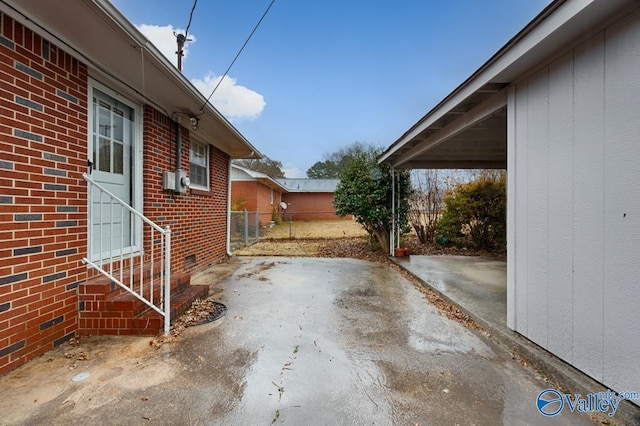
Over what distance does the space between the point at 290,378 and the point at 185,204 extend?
3.93 m

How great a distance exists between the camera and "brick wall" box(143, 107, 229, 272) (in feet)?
13.8

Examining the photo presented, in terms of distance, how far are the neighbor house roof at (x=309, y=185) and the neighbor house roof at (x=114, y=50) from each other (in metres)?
20.2

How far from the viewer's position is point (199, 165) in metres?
6.05

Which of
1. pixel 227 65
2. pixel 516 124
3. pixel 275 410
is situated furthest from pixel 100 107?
pixel 516 124

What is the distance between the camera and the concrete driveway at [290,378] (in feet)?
5.98

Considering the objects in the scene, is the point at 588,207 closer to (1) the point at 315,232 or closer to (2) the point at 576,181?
(2) the point at 576,181

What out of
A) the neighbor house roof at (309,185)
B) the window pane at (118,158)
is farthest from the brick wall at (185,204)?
the neighbor house roof at (309,185)

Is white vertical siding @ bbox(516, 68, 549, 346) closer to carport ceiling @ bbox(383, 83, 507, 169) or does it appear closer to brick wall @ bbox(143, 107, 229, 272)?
carport ceiling @ bbox(383, 83, 507, 169)

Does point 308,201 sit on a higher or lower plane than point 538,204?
higher

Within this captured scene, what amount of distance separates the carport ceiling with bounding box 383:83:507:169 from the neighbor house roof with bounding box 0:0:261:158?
3.43 metres

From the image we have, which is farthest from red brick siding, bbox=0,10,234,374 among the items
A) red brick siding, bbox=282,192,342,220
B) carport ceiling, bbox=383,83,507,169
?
red brick siding, bbox=282,192,342,220

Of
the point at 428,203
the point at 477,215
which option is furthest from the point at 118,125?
the point at 477,215

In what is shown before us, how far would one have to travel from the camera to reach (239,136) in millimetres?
5926

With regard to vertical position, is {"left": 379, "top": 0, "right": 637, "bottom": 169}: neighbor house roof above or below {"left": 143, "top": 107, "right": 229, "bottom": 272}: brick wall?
above
